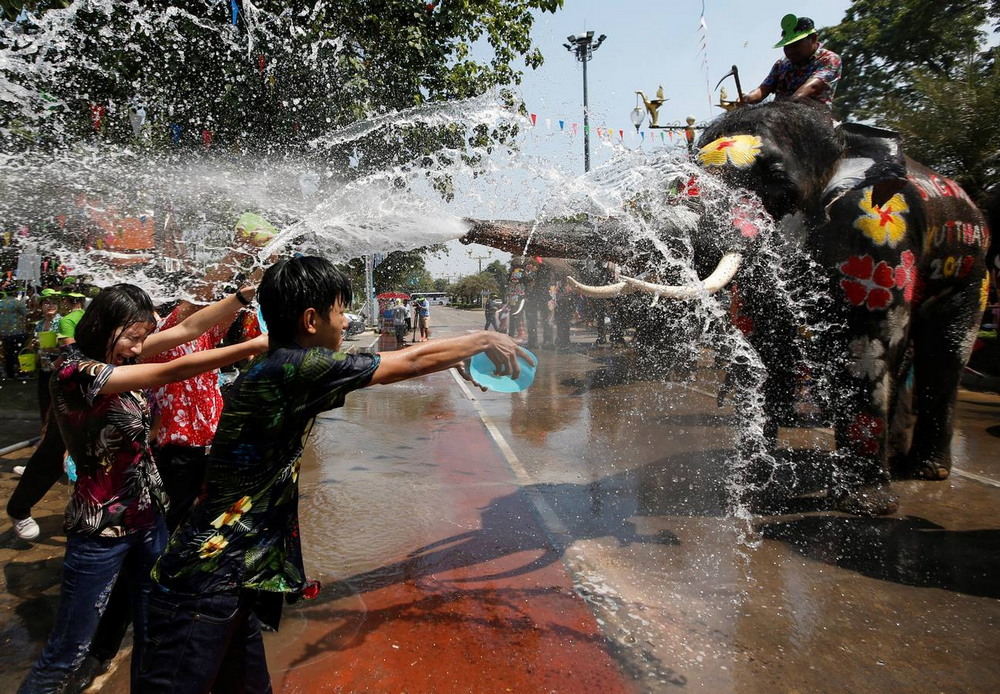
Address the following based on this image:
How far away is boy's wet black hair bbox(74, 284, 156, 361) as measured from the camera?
7.62 ft

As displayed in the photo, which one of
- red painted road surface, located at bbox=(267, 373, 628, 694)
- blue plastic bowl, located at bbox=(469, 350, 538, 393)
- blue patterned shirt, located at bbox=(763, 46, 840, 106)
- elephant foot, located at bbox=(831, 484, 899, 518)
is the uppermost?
blue patterned shirt, located at bbox=(763, 46, 840, 106)

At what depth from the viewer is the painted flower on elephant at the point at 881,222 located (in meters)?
4.34

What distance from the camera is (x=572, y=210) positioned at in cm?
413

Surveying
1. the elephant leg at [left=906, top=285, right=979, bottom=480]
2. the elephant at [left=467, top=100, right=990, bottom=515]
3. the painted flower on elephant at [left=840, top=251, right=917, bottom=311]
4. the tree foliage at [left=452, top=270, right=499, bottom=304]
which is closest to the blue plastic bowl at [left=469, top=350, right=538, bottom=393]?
the elephant at [left=467, top=100, right=990, bottom=515]

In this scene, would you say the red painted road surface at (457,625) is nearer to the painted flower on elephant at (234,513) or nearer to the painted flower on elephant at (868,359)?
the painted flower on elephant at (234,513)

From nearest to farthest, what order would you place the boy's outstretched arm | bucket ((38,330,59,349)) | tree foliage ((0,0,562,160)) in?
the boy's outstretched arm
bucket ((38,330,59,349))
tree foliage ((0,0,562,160))

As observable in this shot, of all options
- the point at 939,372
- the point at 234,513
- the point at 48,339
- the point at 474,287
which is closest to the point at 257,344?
the point at 234,513

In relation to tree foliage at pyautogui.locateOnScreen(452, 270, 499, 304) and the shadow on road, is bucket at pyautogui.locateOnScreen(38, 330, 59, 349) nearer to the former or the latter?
the shadow on road

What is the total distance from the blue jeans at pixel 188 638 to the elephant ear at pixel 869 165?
173 inches

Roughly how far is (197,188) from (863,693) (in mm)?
7433

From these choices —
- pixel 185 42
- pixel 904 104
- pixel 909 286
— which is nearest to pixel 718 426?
pixel 909 286

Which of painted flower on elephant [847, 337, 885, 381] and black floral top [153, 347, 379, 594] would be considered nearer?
black floral top [153, 347, 379, 594]

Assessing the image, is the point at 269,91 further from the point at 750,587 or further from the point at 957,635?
the point at 957,635

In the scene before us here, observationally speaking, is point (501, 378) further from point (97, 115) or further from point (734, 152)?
point (97, 115)
